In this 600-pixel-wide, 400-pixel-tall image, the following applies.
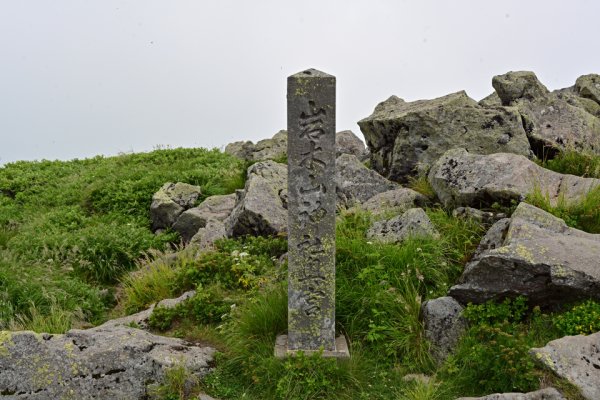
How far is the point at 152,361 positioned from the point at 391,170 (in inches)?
324

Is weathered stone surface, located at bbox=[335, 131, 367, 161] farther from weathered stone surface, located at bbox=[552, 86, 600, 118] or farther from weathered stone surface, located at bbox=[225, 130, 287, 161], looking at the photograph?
weathered stone surface, located at bbox=[552, 86, 600, 118]

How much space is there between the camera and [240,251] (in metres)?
11.2

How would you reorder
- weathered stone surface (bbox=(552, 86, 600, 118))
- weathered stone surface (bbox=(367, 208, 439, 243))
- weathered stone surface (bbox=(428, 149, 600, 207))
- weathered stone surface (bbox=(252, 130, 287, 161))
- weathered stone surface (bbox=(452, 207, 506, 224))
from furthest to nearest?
weathered stone surface (bbox=(252, 130, 287, 161)) < weathered stone surface (bbox=(552, 86, 600, 118)) < weathered stone surface (bbox=(428, 149, 600, 207)) < weathered stone surface (bbox=(452, 207, 506, 224)) < weathered stone surface (bbox=(367, 208, 439, 243))

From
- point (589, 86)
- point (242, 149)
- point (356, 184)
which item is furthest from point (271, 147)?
point (589, 86)

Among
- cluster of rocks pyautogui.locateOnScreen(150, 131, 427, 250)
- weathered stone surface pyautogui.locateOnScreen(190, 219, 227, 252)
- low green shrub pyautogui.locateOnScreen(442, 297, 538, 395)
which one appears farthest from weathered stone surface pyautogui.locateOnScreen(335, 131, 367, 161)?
low green shrub pyautogui.locateOnScreen(442, 297, 538, 395)

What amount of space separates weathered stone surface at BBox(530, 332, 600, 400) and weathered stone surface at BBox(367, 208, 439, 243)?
3.06 m

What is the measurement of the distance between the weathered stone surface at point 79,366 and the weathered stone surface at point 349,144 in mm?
12806

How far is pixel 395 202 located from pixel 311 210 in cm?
436

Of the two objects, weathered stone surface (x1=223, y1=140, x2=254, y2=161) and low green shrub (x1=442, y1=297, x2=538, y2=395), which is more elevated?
weathered stone surface (x1=223, y1=140, x2=254, y2=161)

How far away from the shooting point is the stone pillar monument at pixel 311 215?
289 inches

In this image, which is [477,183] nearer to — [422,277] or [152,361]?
[422,277]

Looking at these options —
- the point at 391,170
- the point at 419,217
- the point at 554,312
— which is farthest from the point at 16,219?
the point at 554,312

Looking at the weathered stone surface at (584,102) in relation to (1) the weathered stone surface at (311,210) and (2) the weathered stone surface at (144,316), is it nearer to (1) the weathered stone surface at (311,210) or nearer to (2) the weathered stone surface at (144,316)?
(1) the weathered stone surface at (311,210)

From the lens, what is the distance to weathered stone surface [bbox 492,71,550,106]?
1574cm
